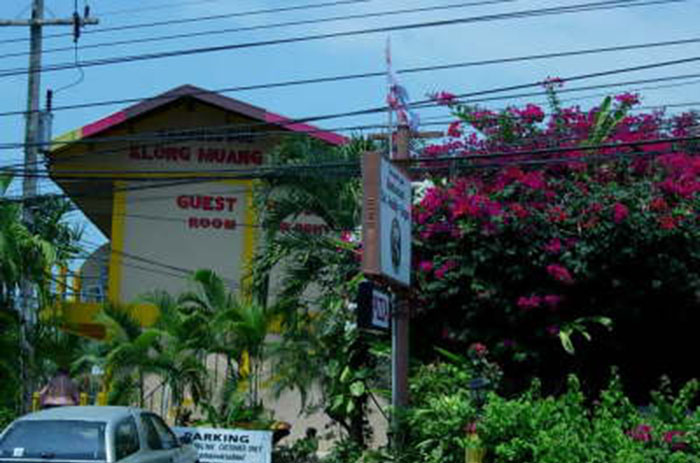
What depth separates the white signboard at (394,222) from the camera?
48.1 feet

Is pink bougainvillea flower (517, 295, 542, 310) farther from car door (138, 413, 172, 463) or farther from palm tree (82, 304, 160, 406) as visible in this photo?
palm tree (82, 304, 160, 406)

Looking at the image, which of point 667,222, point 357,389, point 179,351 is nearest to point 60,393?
point 179,351

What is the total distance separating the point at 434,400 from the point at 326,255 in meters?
4.32

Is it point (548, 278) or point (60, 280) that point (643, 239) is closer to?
point (548, 278)

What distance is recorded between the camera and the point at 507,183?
17.8 meters

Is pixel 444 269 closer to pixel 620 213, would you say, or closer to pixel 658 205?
pixel 620 213

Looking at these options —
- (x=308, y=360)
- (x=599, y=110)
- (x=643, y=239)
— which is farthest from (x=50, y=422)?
(x=599, y=110)

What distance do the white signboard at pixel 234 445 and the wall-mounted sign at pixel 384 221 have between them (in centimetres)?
465

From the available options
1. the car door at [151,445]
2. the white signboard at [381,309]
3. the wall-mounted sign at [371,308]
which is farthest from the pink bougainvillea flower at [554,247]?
the car door at [151,445]

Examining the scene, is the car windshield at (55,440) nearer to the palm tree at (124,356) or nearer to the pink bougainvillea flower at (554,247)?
the palm tree at (124,356)

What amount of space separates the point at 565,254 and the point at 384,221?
3.50 m

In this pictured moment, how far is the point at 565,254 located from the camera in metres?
16.9

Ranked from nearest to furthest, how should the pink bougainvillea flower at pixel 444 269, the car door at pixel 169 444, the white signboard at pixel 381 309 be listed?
the car door at pixel 169 444, the white signboard at pixel 381 309, the pink bougainvillea flower at pixel 444 269

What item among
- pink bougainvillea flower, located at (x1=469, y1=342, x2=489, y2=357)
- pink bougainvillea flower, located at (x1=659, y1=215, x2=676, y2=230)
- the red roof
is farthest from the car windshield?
the red roof
